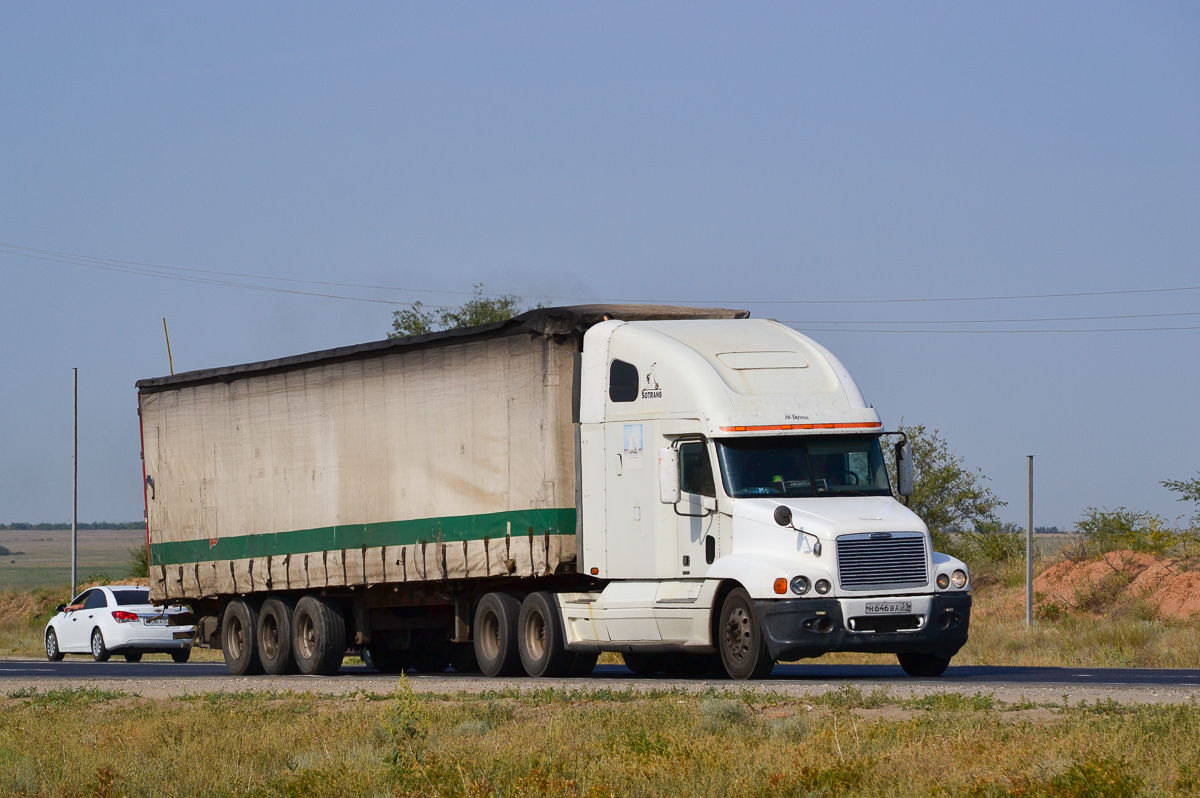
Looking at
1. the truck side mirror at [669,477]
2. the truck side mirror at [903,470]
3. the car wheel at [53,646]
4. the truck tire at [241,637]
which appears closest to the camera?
the truck side mirror at [669,477]

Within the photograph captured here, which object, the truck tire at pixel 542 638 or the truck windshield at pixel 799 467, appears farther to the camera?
the truck tire at pixel 542 638

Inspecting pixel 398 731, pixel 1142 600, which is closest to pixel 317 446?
pixel 398 731

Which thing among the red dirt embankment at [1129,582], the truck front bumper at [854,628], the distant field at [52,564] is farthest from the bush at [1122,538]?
Result: the distant field at [52,564]

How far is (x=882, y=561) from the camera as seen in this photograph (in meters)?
17.5

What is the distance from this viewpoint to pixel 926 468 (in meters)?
46.7

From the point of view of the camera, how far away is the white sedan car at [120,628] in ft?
103

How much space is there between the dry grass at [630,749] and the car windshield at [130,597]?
1722cm

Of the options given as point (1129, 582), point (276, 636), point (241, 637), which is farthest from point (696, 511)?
point (1129, 582)

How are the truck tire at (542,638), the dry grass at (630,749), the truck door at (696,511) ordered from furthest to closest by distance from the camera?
1. the truck tire at (542,638)
2. the truck door at (696,511)
3. the dry grass at (630,749)

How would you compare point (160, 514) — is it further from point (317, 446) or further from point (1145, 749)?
point (1145, 749)

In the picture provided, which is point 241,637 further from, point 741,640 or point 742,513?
point 742,513

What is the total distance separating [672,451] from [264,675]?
906 cm

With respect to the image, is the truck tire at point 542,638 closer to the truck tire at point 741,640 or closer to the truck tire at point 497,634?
the truck tire at point 497,634

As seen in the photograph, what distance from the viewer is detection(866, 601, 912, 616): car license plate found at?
56.8 ft
